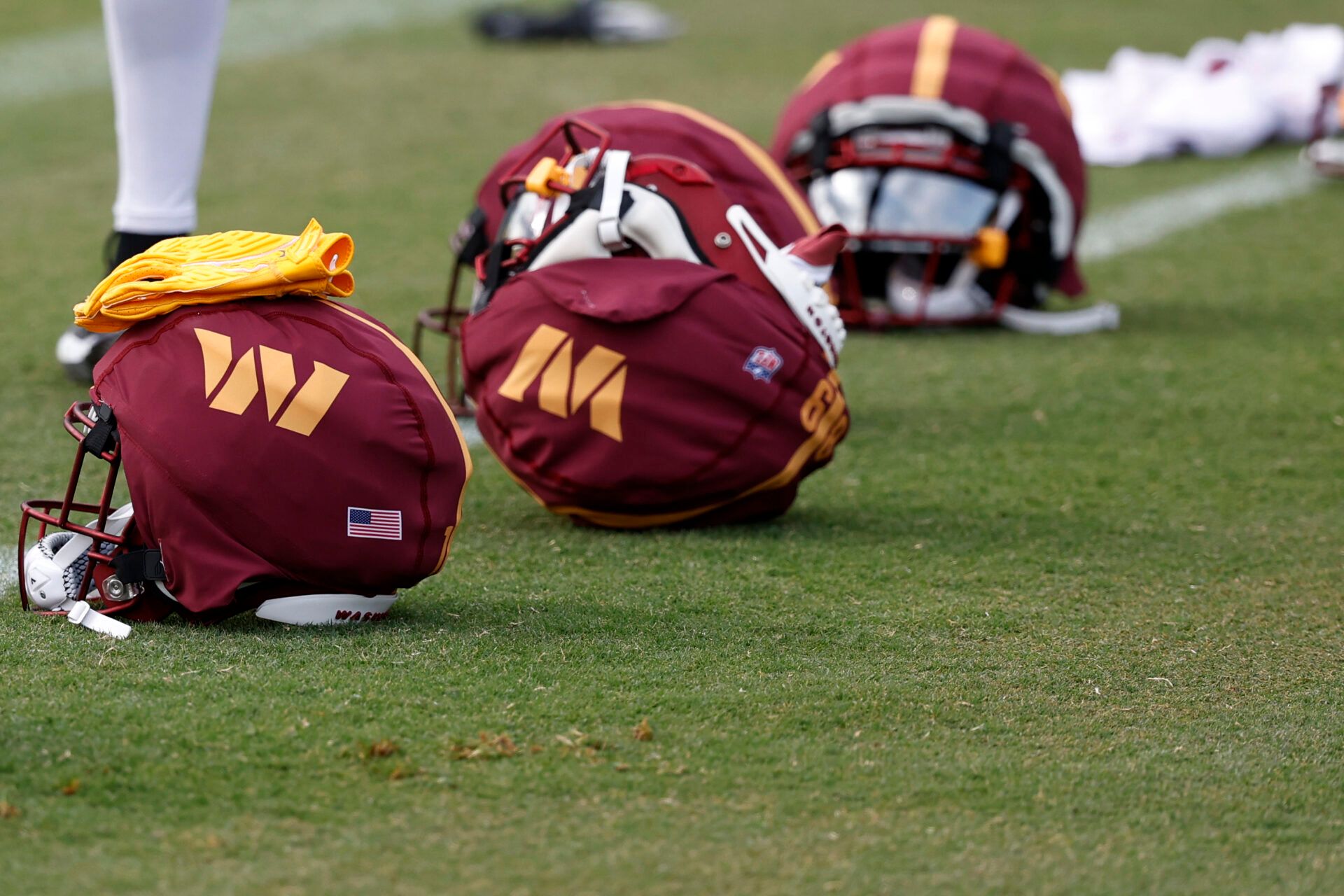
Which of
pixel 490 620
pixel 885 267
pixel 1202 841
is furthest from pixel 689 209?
pixel 885 267

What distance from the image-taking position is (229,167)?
6.29 metres

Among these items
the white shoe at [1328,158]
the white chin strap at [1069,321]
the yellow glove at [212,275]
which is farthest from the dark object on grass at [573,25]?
the yellow glove at [212,275]

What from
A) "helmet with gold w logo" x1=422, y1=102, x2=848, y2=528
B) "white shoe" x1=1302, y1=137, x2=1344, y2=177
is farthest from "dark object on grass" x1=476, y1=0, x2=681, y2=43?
"helmet with gold w logo" x1=422, y1=102, x2=848, y2=528

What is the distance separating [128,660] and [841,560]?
117 cm

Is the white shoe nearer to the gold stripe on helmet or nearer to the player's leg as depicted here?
the gold stripe on helmet

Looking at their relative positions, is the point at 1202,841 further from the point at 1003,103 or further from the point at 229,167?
the point at 229,167

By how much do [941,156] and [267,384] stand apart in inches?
103

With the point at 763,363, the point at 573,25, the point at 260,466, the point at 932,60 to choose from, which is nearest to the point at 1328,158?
the point at 932,60

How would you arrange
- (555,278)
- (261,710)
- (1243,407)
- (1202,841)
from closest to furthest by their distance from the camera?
(1202,841), (261,710), (555,278), (1243,407)

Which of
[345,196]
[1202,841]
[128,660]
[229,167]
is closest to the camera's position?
[1202,841]

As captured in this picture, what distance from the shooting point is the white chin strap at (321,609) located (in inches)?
91.4

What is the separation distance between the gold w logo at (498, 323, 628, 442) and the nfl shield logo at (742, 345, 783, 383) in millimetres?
205

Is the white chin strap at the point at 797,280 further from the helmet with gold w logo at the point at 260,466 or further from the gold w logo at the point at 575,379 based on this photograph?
the helmet with gold w logo at the point at 260,466

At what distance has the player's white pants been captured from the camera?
11.3ft
